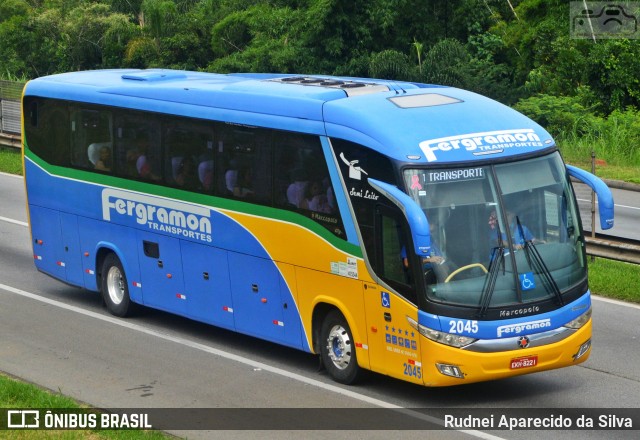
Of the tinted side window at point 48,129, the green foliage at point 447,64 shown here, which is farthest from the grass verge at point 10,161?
the green foliage at point 447,64

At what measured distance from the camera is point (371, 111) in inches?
493

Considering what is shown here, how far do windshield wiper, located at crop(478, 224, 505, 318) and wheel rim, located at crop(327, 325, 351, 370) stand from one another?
192 centimetres

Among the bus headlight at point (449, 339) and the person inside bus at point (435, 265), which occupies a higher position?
the person inside bus at point (435, 265)

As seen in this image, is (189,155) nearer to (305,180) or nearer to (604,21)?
(305,180)

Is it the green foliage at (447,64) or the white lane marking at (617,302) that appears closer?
the white lane marking at (617,302)

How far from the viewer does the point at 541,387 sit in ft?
42.3

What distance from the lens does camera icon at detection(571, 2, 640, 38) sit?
124 ft

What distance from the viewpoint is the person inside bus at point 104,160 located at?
16758 mm

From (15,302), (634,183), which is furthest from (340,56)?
(15,302)

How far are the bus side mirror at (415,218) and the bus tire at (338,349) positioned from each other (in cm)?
185

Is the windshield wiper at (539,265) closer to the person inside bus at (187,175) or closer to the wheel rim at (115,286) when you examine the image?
the person inside bus at (187,175)

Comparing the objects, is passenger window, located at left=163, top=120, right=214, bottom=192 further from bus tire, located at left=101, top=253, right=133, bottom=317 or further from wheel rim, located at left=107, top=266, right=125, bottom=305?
wheel rim, located at left=107, top=266, right=125, bottom=305

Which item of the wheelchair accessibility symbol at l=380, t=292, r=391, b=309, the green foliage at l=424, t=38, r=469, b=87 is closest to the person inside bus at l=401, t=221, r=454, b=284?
the wheelchair accessibility symbol at l=380, t=292, r=391, b=309

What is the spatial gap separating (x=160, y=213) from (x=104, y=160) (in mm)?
1654
